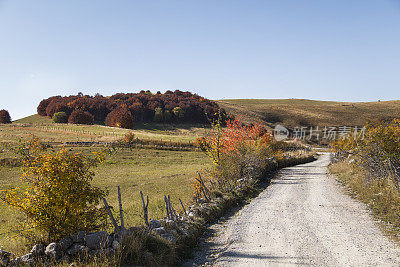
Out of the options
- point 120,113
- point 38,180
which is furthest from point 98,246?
point 120,113

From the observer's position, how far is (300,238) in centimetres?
985

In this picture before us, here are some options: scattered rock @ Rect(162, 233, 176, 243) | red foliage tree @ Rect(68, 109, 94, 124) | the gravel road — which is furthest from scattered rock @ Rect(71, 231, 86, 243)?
red foliage tree @ Rect(68, 109, 94, 124)

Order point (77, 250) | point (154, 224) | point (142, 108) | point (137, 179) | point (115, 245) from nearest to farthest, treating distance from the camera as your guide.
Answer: point (77, 250), point (115, 245), point (154, 224), point (137, 179), point (142, 108)

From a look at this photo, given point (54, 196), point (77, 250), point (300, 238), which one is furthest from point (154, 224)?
point (300, 238)

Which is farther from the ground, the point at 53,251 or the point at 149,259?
the point at 53,251

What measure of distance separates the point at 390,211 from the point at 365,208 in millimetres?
1975

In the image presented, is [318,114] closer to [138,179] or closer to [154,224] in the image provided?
[138,179]

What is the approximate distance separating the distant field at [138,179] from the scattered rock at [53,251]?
1.12 metres

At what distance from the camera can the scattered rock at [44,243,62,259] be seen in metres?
7.01

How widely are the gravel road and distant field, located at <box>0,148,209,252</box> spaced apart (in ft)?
13.5

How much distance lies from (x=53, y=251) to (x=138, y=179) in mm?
23305

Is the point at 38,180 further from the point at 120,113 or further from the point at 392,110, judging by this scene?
the point at 392,110

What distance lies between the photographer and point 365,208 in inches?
542

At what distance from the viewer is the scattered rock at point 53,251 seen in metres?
7.01
